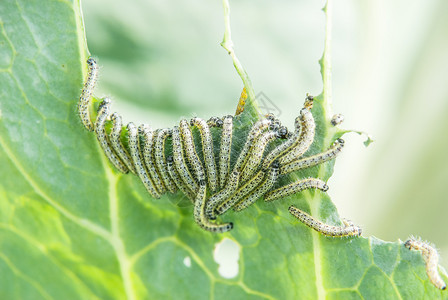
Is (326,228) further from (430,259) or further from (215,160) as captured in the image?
(215,160)

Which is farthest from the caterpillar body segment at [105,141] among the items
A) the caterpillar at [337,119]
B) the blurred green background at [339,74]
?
the caterpillar at [337,119]

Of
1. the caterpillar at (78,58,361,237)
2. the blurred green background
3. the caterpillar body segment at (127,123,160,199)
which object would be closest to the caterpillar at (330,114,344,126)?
the caterpillar at (78,58,361,237)

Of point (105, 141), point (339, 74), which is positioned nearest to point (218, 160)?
point (105, 141)

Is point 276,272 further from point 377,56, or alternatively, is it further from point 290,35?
point 377,56

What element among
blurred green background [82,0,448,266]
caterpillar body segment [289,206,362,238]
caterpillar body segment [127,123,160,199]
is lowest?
caterpillar body segment [289,206,362,238]

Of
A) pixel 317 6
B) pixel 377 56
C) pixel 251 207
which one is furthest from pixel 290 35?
pixel 251 207

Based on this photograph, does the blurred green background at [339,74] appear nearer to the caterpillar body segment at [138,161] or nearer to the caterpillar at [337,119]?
the caterpillar body segment at [138,161]

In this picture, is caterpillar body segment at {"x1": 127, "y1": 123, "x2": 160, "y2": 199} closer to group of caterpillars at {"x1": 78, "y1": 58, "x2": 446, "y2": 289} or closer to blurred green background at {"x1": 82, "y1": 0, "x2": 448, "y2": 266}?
group of caterpillars at {"x1": 78, "y1": 58, "x2": 446, "y2": 289}
